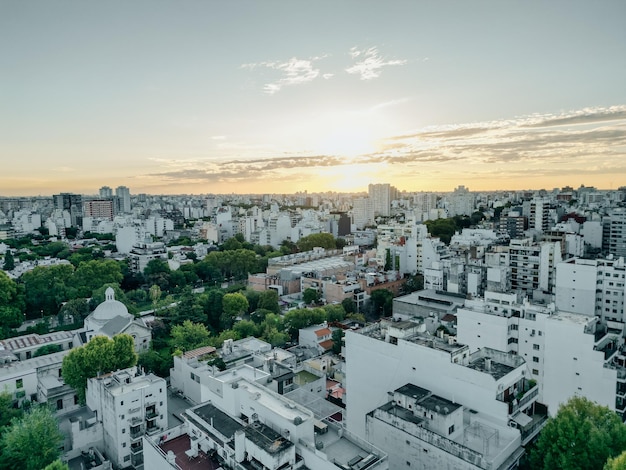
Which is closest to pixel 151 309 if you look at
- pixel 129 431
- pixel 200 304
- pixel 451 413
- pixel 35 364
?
pixel 200 304

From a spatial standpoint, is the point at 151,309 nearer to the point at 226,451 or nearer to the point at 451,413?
the point at 226,451

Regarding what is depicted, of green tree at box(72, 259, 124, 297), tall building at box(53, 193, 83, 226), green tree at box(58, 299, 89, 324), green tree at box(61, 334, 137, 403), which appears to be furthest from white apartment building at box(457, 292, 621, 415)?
tall building at box(53, 193, 83, 226)

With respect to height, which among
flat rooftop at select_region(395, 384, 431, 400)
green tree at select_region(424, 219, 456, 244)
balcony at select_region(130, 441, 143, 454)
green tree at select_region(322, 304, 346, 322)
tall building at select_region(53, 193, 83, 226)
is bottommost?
balcony at select_region(130, 441, 143, 454)

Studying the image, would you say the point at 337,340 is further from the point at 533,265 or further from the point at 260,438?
the point at 533,265

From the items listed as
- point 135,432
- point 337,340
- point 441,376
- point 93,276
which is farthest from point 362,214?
point 441,376

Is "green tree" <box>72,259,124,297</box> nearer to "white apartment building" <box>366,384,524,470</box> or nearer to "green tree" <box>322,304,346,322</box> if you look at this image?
"green tree" <box>322,304,346,322</box>

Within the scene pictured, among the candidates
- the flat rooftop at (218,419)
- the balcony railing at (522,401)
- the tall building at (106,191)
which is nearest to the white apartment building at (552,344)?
the balcony railing at (522,401)

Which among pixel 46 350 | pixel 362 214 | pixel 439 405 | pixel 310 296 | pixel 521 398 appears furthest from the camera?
pixel 362 214
